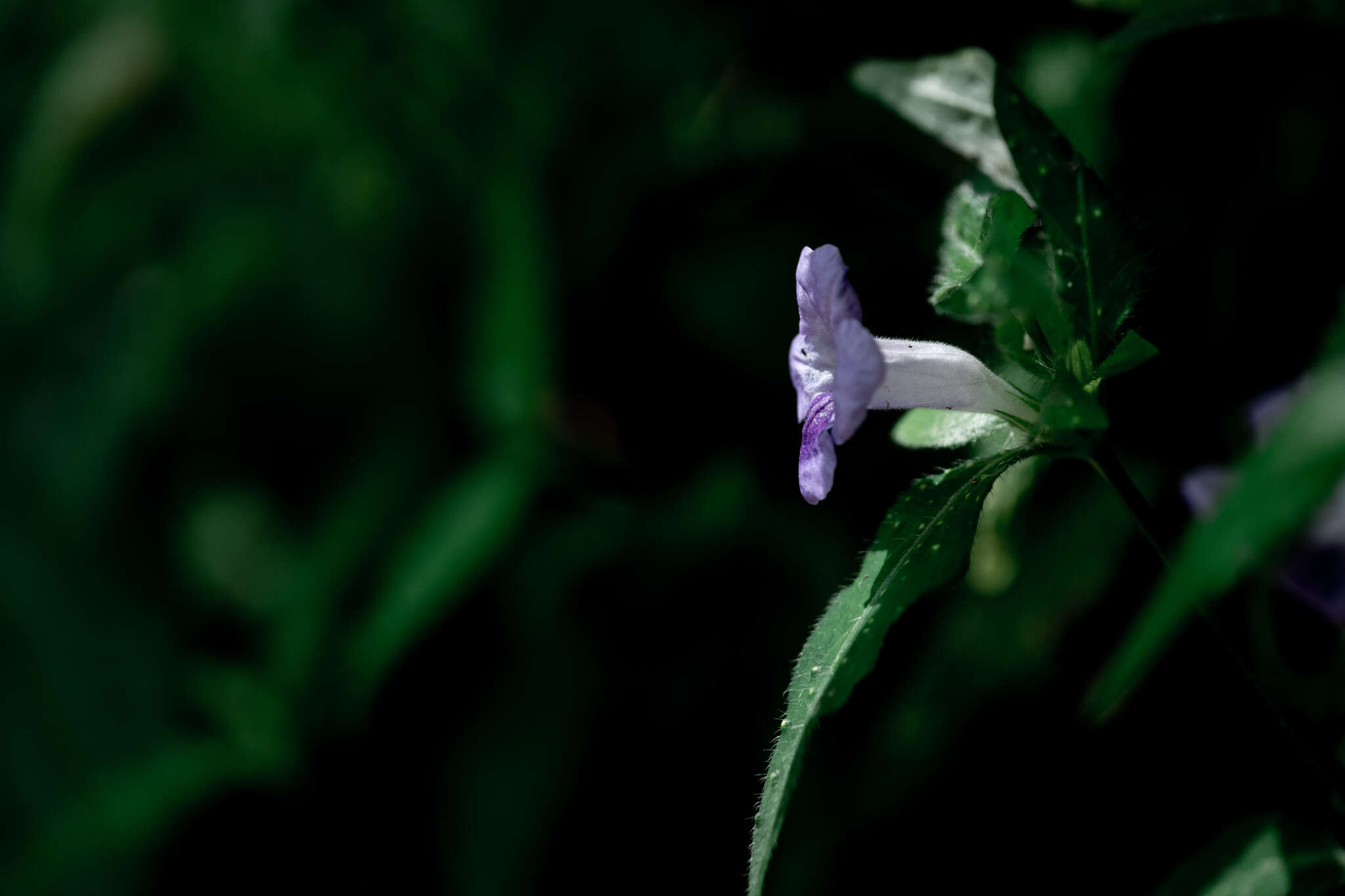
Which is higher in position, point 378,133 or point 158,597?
point 378,133

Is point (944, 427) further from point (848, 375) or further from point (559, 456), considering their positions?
point (559, 456)

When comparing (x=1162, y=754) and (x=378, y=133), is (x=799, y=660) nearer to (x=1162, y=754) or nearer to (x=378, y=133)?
(x=1162, y=754)

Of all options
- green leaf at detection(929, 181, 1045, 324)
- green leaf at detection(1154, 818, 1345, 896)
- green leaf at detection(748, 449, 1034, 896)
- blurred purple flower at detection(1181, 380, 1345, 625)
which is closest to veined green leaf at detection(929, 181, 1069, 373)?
green leaf at detection(929, 181, 1045, 324)

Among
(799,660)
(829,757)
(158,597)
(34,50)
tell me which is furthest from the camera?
(34,50)

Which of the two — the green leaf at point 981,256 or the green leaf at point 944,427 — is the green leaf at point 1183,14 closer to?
the green leaf at point 981,256

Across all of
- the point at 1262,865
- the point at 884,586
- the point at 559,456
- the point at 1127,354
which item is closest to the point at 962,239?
the point at 1127,354

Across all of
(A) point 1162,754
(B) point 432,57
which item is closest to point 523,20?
(B) point 432,57

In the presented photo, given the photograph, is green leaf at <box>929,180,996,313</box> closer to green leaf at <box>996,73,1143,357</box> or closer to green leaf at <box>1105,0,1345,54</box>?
green leaf at <box>996,73,1143,357</box>
